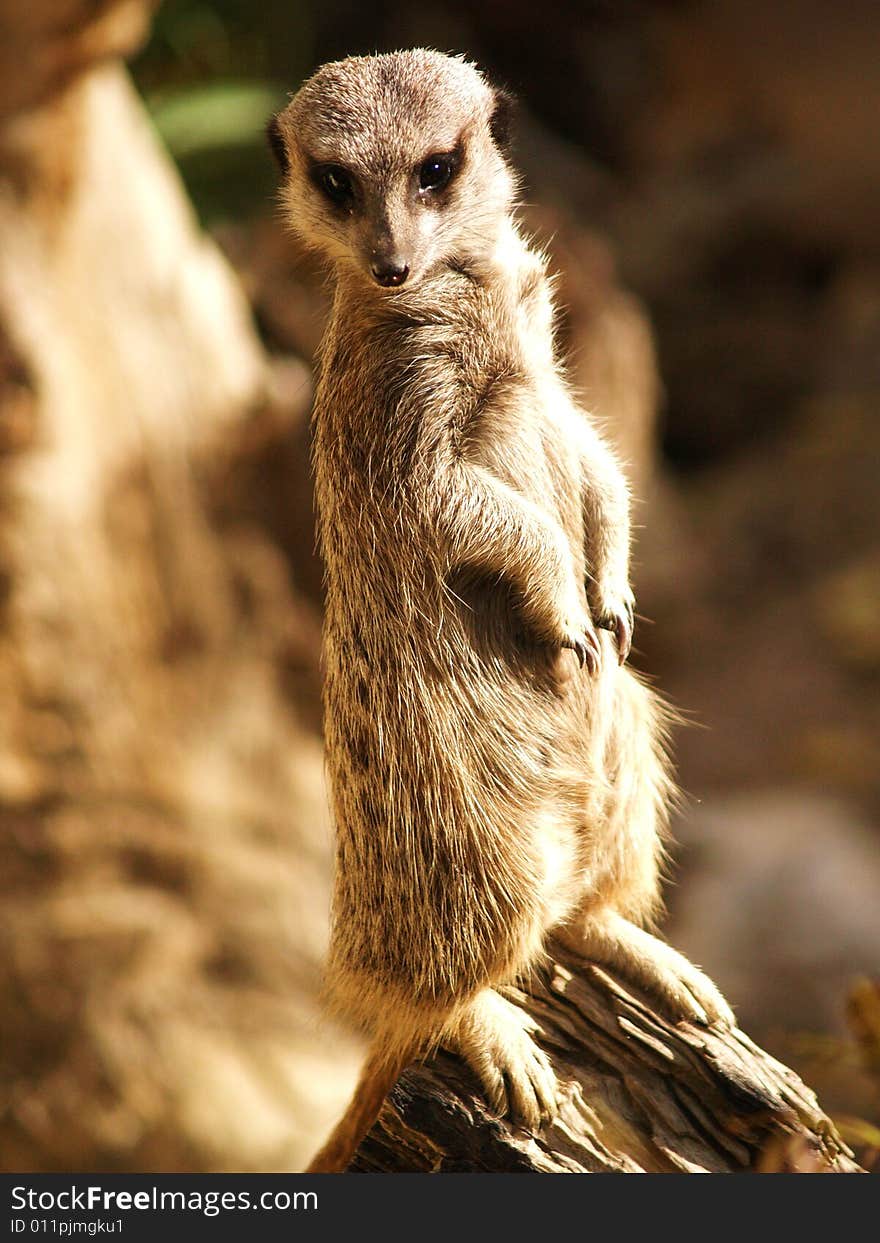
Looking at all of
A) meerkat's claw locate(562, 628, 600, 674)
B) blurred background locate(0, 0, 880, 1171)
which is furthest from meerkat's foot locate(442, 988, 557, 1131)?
blurred background locate(0, 0, 880, 1171)

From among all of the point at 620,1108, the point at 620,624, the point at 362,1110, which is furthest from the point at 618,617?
the point at 362,1110

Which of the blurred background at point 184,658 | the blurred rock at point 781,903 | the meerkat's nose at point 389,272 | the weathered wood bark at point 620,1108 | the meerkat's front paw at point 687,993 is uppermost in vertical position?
the meerkat's nose at point 389,272

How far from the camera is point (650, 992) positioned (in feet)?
5.40

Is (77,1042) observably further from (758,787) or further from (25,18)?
(758,787)

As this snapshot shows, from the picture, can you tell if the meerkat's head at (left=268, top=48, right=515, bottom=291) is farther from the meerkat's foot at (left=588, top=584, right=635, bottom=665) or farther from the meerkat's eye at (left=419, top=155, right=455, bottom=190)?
the meerkat's foot at (left=588, top=584, right=635, bottom=665)

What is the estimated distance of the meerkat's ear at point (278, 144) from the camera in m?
1.39

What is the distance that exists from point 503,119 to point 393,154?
0.73ft

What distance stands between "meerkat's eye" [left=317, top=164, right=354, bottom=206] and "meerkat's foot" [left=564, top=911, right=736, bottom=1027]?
92 cm

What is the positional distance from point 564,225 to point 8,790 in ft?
7.93

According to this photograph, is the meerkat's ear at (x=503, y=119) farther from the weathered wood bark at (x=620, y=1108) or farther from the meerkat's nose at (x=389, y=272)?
the weathered wood bark at (x=620, y=1108)

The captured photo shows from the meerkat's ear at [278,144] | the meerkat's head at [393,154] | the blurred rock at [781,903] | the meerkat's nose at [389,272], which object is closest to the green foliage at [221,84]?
the blurred rock at [781,903]

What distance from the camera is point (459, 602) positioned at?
142cm

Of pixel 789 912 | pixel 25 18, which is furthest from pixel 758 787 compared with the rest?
pixel 25 18

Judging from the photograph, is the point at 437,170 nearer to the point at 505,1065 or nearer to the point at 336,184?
the point at 336,184
